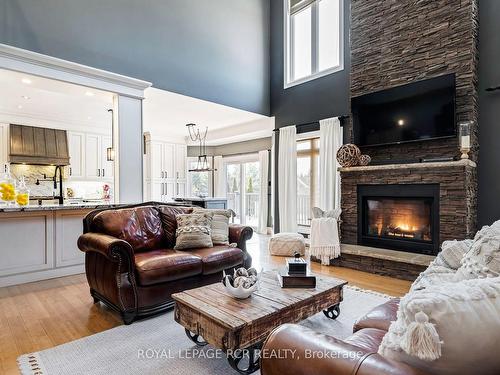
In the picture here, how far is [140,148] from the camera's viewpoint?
4.61 metres

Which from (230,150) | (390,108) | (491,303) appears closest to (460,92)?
(390,108)

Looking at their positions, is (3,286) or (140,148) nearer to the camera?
(3,286)

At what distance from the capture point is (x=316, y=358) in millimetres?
1012

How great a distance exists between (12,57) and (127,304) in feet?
10.2

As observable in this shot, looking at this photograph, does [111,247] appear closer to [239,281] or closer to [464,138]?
[239,281]

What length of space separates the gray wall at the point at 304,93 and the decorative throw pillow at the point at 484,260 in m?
3.86

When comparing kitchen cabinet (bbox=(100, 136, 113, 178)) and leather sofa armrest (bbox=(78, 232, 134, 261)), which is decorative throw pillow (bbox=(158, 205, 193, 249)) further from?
kitchen cabinet (bbox=(100, 136, 113, 178))

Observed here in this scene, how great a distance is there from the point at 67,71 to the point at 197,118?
9.95 ft

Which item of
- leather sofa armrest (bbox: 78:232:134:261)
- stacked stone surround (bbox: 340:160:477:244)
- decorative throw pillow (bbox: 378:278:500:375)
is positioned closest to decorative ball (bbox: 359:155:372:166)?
stacked stone surround (bbox: 340:160:477:244)

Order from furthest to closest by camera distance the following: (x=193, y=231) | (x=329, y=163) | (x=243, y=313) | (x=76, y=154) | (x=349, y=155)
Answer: (x=76, y=154), (x=329, y=163), (x=349, y=155), (x=193, y=231), (x=243, y=313)

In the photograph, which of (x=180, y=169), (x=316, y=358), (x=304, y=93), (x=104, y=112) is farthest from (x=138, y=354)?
(x=180, y=169)

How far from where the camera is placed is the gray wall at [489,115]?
3793 millimetres

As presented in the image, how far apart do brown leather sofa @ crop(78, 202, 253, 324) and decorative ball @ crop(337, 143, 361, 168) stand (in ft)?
6.54

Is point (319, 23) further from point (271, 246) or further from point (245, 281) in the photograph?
point (245, 281)
